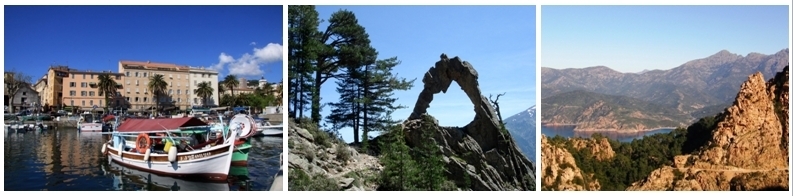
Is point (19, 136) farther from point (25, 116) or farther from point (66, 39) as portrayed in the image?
point (66, 39)

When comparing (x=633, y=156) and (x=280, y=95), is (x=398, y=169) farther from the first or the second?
(x=633, y=156)

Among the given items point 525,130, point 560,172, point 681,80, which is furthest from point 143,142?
point 681,80

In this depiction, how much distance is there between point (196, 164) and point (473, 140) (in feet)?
12.6

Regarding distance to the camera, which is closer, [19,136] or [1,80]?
[1,80]

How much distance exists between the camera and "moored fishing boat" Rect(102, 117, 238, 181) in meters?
7.62

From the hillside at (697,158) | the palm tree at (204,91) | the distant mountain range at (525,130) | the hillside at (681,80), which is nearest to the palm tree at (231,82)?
the palm tree at (204,91)

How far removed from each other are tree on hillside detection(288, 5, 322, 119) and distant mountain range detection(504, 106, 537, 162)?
2477mm

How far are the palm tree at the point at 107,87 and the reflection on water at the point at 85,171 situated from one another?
692 mm

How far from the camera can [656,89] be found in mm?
6996

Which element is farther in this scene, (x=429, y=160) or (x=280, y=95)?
(x=429, y=160)

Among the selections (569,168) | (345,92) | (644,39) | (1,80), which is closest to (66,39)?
(1,80)

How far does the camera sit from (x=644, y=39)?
678 cm

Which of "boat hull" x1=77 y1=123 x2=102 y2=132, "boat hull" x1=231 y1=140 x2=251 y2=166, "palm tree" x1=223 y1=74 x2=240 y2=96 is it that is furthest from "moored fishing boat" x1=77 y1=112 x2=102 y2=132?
"palm tree" x1=223 y1=74 x2=240 y2=96

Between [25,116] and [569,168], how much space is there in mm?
6852
